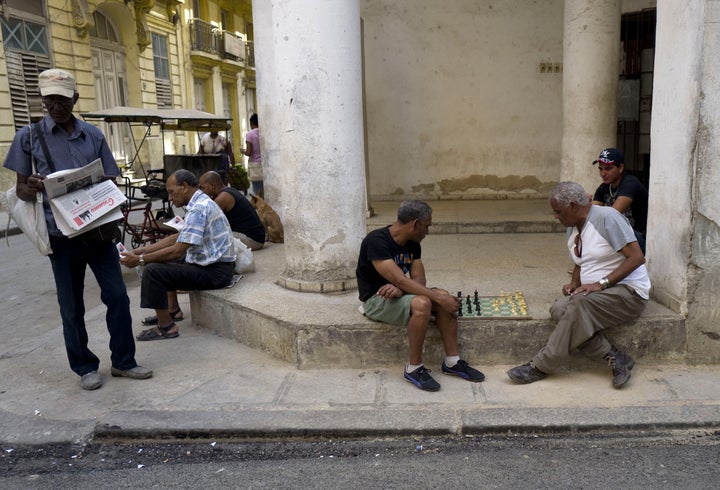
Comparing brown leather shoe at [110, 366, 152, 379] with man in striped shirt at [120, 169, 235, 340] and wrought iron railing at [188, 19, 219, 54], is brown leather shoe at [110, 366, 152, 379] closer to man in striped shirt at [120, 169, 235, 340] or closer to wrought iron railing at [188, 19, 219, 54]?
man in striped shirt at [120, 169, 235, 340]

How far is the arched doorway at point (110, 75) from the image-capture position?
1958 cm

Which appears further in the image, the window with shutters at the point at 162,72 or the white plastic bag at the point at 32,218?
the window with shutters at the point at 162,72

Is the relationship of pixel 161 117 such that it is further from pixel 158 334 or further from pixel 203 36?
pixel 203 36

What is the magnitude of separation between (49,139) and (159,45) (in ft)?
68.4

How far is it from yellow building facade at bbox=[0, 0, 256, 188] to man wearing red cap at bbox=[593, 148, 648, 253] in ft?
25.8

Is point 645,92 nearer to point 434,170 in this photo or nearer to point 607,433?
point 434,170

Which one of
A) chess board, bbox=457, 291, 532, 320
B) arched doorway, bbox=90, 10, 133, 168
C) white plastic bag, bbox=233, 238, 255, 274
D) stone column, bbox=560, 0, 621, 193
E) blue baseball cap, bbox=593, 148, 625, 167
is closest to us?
chess board, bbox=457, 291, 532, 320

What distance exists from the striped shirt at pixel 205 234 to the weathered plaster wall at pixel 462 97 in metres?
5.09

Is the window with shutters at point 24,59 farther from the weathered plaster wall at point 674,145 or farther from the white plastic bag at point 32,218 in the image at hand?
the weathered plaster wall at point 674,145

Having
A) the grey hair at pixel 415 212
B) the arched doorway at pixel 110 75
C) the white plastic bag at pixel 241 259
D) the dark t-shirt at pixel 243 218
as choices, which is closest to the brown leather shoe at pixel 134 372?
the white plastic bag at pixel 241 259

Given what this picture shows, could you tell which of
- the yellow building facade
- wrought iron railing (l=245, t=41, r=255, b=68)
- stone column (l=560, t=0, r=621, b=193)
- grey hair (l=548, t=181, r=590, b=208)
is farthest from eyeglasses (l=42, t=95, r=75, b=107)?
wrought iron railing (l=245, t=41, r=255, b=68)

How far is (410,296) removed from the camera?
14.1 feet

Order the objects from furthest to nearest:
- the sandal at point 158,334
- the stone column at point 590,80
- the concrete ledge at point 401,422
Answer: the stone column at point 590,80 → the sandal at point 158,334 → the concrete ledge at point 401,422

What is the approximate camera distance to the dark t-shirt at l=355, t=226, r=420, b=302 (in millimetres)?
4305
